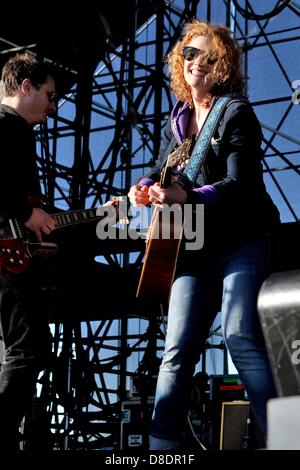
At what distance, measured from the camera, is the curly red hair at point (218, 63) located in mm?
3348

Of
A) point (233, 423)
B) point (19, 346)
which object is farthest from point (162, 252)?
point (233, 423)

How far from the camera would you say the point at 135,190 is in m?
3.36

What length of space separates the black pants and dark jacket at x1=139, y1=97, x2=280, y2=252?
1.11m

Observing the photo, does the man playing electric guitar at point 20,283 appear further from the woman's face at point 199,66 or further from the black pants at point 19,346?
the woman's face at point 199,66

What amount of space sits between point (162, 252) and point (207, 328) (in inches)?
14.8

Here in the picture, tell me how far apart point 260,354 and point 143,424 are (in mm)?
4467

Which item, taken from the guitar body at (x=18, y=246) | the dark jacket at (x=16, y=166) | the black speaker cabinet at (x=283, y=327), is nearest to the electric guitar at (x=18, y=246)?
the guitar body at (x=18, y=246)

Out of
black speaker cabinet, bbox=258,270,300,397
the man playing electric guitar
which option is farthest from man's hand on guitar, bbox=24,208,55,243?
black speaker cabinet, bbox=258,270,300,397

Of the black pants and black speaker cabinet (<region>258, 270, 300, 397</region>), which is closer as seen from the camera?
black speaker cabinet (<region>258, 270, 300, 397</region>)

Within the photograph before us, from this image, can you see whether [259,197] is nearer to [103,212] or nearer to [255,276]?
[255,276]

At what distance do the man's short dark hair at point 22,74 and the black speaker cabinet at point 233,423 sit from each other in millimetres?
3224

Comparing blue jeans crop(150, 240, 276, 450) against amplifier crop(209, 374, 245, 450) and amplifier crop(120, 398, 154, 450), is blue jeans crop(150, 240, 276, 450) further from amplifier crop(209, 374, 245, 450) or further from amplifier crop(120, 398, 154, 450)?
amplifier crop(120, 398, 154, 450)

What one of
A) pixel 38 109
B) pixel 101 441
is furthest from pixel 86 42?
pixel 38 109

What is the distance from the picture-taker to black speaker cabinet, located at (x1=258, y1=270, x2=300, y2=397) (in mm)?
1160
